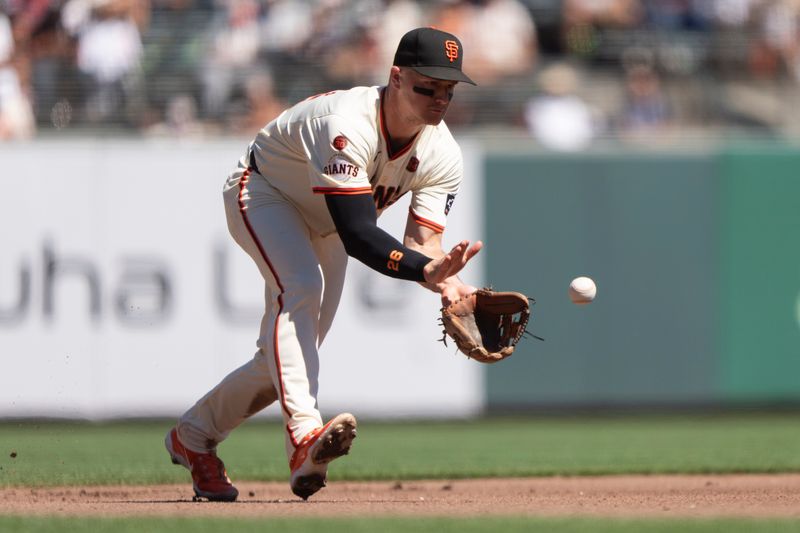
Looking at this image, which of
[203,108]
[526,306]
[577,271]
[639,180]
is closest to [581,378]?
[577,271]

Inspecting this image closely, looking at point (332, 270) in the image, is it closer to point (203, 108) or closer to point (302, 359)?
point (302, 359)

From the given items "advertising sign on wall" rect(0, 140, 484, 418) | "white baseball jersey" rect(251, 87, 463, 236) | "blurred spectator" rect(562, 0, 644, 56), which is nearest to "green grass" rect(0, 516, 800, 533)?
"white baseball jersey" rect(251, 87, 463, 236)

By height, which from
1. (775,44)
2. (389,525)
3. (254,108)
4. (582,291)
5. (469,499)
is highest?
(775,44)

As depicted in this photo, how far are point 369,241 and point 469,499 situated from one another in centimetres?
148

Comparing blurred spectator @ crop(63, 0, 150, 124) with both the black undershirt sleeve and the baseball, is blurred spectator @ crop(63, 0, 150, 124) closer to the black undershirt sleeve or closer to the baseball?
the black undershirt sleeve

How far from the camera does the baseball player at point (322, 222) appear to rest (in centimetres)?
519

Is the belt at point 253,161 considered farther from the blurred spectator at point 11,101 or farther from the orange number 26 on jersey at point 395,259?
the blurred spectator at point 11,101

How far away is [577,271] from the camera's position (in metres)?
10.9

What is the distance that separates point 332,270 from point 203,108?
609cm

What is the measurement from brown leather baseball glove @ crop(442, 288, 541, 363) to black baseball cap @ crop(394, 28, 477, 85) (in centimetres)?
84

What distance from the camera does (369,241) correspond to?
5.14m

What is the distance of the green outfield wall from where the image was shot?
10.9 metres

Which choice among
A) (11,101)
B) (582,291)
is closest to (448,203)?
(582,291)

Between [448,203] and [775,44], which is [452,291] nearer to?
[448,203]
